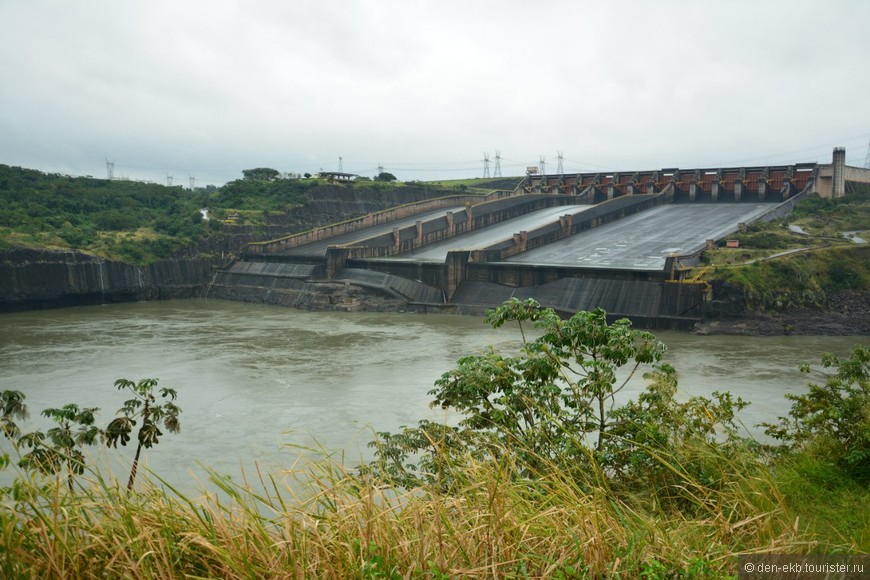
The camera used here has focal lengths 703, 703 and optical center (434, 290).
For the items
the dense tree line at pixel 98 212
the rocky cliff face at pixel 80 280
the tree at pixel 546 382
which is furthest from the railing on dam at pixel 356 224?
the tree at pixel 546 382

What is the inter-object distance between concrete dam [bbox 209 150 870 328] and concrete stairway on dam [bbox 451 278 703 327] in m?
0.03

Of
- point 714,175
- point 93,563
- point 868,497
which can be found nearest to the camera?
point 93,563

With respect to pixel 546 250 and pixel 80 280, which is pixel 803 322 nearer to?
pixel 546 250

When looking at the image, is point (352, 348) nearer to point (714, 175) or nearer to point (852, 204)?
point (852, 204)

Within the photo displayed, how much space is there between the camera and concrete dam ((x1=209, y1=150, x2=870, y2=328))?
22484mm

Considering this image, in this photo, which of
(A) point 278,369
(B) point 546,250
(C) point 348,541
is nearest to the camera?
(C) point 348,541

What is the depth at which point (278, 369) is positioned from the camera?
621 inches

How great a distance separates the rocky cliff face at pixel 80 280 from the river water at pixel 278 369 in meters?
1.20

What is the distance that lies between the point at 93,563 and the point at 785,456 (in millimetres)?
5069

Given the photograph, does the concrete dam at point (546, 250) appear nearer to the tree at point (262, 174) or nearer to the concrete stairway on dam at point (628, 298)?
the concrete stairway on dam at point (628, 298)

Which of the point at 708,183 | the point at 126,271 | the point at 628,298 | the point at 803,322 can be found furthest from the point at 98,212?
the point at 803,322

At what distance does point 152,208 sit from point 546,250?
25994 mm

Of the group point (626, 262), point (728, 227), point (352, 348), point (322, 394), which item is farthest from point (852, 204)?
point (322, 394)

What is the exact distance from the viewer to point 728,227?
2995cm
